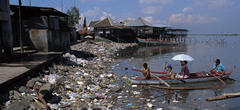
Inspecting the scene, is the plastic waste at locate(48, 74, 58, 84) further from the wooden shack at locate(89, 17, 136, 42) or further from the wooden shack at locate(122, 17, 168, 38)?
the wooden shack at locate(122, 17, 168, 38)

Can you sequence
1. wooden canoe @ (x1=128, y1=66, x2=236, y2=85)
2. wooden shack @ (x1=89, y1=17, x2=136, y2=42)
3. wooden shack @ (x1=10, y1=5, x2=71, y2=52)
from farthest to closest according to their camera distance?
wooden shack @ (x1=89, y1=17, x2=136, y2=42) → wooden shack @ (x1=10, y1=5, x2=71, y2=52) → wooden canoe @ (x1=128, y1=66, x2=236, y2=85)

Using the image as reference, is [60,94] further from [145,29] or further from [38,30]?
[145,29]

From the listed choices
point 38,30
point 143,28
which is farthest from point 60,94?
point 143,28

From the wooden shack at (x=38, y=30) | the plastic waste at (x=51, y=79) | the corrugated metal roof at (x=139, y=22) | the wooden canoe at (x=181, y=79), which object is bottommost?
the wooden canoe at (x=181, y=79)

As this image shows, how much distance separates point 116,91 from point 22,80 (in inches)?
140

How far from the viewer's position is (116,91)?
297 inches

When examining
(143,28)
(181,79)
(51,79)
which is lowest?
(181,79)

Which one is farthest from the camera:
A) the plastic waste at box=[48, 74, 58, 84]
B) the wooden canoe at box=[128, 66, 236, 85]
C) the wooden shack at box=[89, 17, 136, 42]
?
the wooden shack at box=[89, 17, 136, 42]

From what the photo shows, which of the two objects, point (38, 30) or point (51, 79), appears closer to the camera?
point (51, 79)

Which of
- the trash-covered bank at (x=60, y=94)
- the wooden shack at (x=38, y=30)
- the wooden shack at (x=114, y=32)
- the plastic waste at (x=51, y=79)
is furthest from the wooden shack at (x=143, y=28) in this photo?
the plastic waste at (x=51, y=79)

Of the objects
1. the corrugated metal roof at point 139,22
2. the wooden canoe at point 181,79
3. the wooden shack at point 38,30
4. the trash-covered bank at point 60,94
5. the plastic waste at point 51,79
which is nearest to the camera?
the trash-covered bank at point 60,94

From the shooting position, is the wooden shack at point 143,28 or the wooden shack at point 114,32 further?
the wooden shack at point 143,28

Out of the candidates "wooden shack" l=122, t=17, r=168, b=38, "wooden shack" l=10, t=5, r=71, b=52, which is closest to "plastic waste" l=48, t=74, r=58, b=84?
"wooden shack" l=10, t=5, r=71, b=52

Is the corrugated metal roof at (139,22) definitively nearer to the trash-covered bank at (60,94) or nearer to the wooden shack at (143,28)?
the wooden shack at (143,28)
